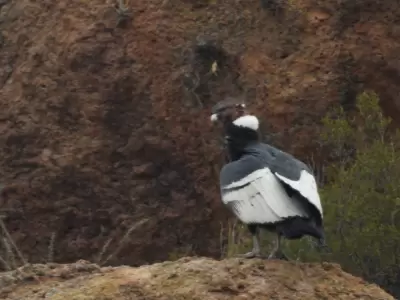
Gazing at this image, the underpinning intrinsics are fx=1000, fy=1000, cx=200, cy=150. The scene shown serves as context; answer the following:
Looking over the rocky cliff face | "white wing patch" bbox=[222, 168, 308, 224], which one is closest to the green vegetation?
the rocky cliff face

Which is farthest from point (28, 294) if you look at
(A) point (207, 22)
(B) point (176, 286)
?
(A) point (207, 22)

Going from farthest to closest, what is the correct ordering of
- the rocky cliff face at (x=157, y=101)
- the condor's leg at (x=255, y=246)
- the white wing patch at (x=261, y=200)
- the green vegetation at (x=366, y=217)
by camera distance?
1. the rocky cliff face at (x=157, y=101)
2. the green vegetation at (x=366, y=217)
3. the condor's leg at (x=255, y=246)
4. the white wing patch at (x=261, y=200)

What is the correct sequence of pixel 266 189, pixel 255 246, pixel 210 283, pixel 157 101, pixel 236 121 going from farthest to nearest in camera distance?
1. pixel 157 101
2. pixel 236 121
3. pixel 255 246
4. pixel 266 189
5. pixel 210 283

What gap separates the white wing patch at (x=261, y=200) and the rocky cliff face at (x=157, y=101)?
5457 millimetres

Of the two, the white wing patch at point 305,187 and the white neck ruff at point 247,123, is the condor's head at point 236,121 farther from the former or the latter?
the white wing patch at point 305,187

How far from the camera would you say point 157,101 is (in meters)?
11.9

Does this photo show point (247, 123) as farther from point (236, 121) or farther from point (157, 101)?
point (157, 101)

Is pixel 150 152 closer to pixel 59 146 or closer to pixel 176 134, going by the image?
pixel 176 134

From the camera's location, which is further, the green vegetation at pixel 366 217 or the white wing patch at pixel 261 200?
the green vegetation at pixel 366 217

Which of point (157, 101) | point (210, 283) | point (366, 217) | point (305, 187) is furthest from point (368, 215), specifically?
point (157, 101)

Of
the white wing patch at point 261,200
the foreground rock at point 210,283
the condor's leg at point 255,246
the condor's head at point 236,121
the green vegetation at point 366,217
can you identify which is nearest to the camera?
the foreground rock at point 210,283

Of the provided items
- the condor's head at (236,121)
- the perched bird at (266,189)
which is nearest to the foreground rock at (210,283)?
the perched bird at (266,189)

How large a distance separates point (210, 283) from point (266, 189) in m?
0.62

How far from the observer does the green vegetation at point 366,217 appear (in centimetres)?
809
